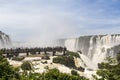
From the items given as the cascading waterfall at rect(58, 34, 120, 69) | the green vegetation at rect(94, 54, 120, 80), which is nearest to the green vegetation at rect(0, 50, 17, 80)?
the green vegetation at rect(94, 54, 120, 80)

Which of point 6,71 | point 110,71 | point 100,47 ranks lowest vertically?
point 100,47

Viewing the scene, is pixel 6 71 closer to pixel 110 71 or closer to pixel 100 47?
pixel 110 71

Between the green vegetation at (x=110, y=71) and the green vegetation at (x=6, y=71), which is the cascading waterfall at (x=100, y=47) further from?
the green vegetation at (x=110, y=71)

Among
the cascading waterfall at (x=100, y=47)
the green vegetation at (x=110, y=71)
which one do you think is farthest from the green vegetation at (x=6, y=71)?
the cascading waterfall at (x=100, y=47)

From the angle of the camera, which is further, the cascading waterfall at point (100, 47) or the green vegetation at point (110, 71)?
the cascading waterfall at point (100, 47)

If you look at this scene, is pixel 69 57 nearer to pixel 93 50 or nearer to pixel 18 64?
pixel 18 64

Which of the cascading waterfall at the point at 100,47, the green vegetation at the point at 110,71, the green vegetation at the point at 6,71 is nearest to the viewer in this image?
the green vegetation at the point at 110,71

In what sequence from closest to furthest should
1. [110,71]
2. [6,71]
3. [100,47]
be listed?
[110,71] → [6,71] → [100,47]

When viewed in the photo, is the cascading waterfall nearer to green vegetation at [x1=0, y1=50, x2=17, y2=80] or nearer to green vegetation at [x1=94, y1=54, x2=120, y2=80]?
green vegetation at [x1=0, y1=50, x2=17, y2=80]

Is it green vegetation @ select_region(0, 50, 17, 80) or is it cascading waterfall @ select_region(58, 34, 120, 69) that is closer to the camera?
green vegetation @ select_region(0, 50, 17, 80)

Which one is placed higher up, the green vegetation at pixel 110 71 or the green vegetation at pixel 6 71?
the green vegetation at pixel 110 71

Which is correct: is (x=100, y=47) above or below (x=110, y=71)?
below

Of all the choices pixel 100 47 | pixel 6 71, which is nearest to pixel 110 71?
pixel 6 71

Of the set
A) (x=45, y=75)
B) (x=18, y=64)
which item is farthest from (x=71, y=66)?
(x=45, y=75)
